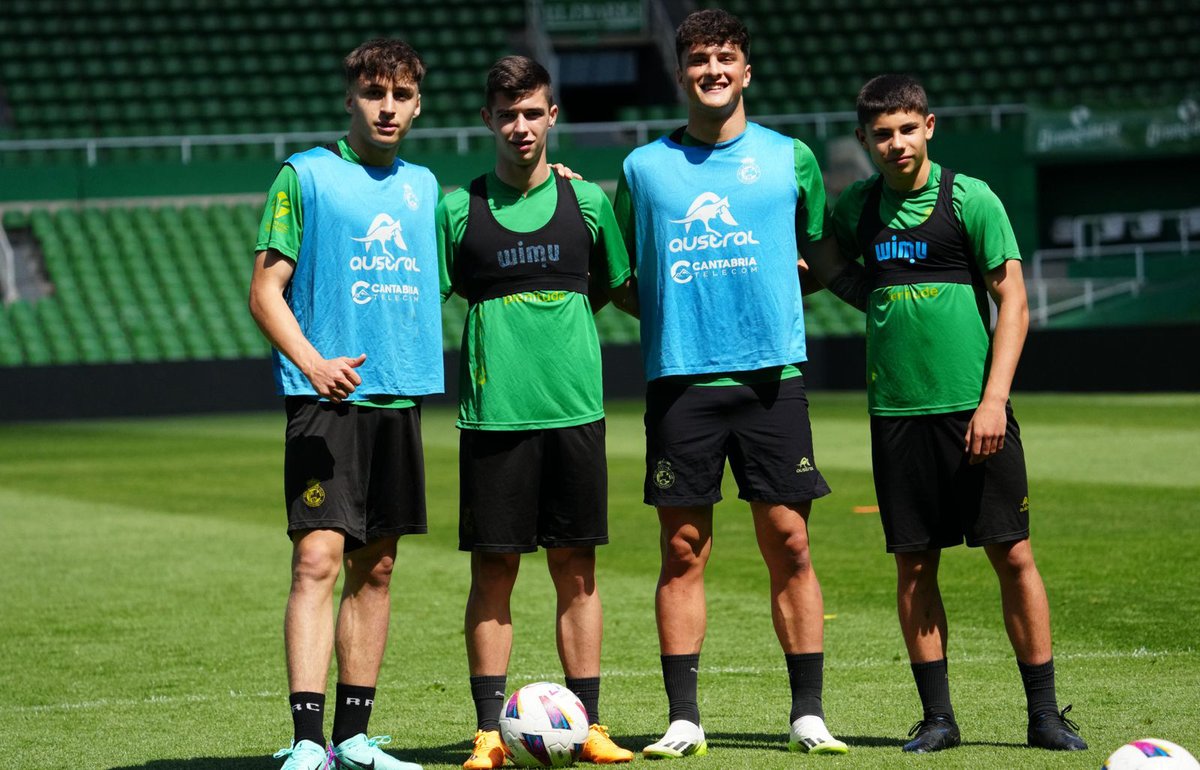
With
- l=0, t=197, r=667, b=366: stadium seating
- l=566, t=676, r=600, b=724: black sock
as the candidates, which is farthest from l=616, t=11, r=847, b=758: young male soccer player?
l=0, t=197, r=667, b=366: stadium seating

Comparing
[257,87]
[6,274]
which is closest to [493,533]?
[6,274]

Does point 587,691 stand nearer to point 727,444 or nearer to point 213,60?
point 727,444

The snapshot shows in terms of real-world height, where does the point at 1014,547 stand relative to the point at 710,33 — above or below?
below

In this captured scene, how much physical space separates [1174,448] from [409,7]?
2047 centimetres

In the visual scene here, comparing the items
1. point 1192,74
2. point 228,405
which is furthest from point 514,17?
point 1192,74

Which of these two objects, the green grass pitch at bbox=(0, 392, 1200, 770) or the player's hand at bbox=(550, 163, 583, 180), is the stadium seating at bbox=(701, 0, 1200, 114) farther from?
the player's hand at bbox=(550, 163, 583, 180)

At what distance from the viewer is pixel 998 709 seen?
523 centimetres

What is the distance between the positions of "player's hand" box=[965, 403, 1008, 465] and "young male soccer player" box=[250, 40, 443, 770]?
1.53 meters

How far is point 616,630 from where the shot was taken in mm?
7008

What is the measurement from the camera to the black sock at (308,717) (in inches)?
175

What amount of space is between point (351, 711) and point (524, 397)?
3.30 ft

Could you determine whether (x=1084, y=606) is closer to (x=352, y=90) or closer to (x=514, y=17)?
(x=352, y=90)

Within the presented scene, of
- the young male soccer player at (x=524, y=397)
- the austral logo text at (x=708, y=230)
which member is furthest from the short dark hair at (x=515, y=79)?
the austral logo text at (x=708, y=230)

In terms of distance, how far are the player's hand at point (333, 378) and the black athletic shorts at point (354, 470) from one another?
0.21 m
